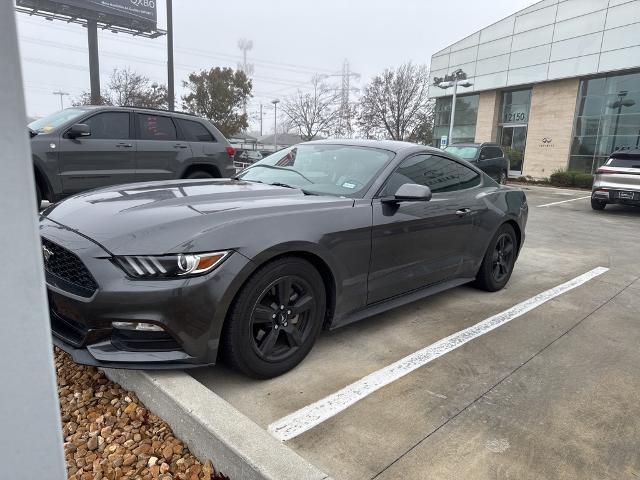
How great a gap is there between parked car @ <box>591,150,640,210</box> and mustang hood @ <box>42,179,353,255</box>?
1058 centimetres

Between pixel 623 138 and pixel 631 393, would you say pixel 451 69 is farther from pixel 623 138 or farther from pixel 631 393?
pixel 631 393

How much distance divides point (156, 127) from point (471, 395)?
244 inches

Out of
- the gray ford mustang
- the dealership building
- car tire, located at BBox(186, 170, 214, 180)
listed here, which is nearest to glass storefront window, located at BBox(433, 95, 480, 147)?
the dealership building

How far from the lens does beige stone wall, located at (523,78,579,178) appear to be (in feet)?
78.6

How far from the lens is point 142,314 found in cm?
224

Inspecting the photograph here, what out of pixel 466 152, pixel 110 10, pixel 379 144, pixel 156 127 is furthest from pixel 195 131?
pixel 110 10

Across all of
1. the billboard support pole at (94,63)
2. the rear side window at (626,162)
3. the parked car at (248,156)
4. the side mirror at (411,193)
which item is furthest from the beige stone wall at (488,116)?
the side mirror at (411,193)

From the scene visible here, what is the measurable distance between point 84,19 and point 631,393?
3906 cm

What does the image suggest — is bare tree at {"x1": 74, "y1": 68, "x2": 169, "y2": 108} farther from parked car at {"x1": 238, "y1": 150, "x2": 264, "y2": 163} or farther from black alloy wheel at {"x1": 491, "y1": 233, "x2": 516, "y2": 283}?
black alloy wheel at {"x1": 491, "y1": 233, "x2": 516, "y2": 283}

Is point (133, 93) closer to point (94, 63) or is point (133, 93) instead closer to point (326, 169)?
point (94, 63)

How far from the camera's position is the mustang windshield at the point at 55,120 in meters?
6.23

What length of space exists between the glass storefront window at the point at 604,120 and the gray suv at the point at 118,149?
68.2 feet

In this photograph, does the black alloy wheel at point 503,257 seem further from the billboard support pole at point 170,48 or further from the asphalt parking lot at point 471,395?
the billboard support pole at point 170,48

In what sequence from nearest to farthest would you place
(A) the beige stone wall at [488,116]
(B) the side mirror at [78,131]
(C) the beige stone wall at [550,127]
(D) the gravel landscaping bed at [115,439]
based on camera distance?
(D) the gravel landscaping bed at [115,439], (B) the side mirror at [78,131], (C) the beige stone wall at [550,127], (A) the beige stone wall at [488,116]
